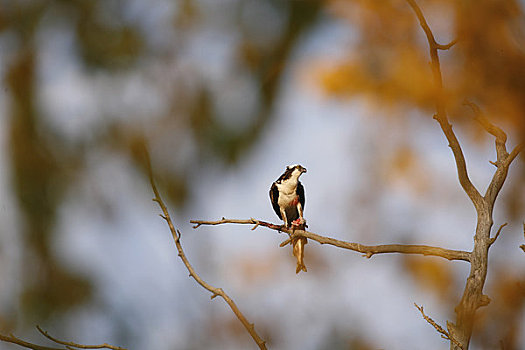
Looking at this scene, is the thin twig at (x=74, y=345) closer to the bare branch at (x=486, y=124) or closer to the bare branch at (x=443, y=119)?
the bare branch at (x=443, y=119)

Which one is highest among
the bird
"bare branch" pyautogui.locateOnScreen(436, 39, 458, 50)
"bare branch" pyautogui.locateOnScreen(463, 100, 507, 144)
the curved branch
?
the bird

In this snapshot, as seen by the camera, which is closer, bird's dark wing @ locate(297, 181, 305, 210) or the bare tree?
the bare tree

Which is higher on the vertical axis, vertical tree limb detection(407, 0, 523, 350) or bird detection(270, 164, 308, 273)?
bird detection(270, 164, 308, 273)

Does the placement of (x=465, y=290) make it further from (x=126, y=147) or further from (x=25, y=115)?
(x=25, y=115)

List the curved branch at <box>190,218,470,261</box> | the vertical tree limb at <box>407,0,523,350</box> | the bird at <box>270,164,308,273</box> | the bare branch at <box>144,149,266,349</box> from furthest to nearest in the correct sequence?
the bird at <box>270,164,308,273</box> < the vertical tree limb at <box>407,0,523,350</box> < the curved branch at <box>190,218,470,261</box> < the bare branch at <box>144,149,266,349</box>

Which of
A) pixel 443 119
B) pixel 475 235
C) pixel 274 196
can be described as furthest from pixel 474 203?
pixel 274 196

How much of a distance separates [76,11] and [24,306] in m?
0.35

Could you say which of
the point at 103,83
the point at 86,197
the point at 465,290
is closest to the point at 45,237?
the point at 86,197

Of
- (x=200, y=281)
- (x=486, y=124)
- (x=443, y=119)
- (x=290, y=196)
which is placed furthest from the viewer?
(x=290, y=196)

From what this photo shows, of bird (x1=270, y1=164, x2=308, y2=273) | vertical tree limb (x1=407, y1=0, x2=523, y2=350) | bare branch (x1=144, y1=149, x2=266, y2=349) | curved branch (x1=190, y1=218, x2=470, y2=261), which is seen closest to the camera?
bare branch (x1=144, y1=149, x2=266, y2=349)

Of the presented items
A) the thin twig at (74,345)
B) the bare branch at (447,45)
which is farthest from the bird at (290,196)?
the thin twig at (74,345)

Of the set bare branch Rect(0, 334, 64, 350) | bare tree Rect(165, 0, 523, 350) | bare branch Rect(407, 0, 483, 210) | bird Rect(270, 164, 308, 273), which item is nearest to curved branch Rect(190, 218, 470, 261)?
bare tree Rect(165, 0, 523, 350)

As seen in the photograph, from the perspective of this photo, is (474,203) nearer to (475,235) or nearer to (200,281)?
(475,235)

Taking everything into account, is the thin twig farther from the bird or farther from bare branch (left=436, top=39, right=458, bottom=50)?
the bird
